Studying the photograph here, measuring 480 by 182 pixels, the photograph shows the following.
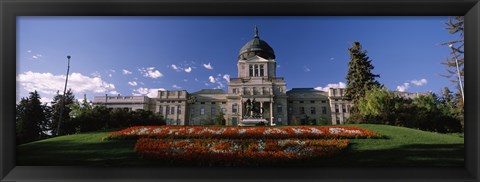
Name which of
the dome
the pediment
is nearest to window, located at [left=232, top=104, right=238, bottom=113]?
the pediment

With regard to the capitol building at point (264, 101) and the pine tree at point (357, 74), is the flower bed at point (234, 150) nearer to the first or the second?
the pine tree at point (357, 74)

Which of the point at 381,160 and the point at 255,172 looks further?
the point at 381,160

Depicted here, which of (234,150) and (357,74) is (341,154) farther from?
(357,74)

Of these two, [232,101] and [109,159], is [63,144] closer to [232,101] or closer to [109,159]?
[109,159]

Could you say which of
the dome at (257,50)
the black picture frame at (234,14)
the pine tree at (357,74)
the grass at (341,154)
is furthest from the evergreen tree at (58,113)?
the dome at (257,50)

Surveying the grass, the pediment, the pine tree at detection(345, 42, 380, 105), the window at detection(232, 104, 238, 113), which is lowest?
the grass

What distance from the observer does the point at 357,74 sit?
69.6ft

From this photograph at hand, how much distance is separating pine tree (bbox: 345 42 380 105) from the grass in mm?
13981

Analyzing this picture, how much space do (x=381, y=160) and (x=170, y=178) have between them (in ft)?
14.0

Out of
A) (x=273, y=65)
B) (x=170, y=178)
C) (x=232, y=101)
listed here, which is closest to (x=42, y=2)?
(x=170, y=178)

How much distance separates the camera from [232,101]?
29031 mm

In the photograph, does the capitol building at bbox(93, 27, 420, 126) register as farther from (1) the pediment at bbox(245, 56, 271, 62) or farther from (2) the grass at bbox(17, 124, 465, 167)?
(2) the grass at bbox(17, 124, 465, 167)

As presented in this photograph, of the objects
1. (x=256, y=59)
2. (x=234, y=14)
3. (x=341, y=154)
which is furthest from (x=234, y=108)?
(x=234, y=14)

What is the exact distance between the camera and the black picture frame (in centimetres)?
Answer: 443
